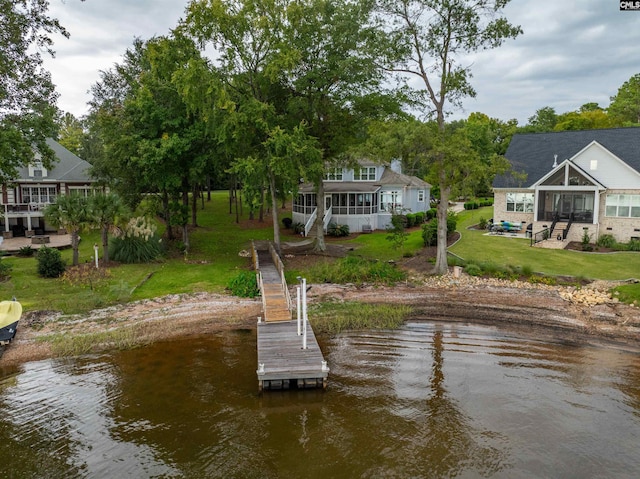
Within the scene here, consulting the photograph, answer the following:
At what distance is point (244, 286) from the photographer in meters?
20.7

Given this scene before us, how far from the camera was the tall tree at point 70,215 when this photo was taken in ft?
72.9

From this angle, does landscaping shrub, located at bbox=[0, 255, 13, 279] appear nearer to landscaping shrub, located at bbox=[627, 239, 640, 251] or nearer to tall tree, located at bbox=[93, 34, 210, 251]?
tall tree, located at bbox=[93, 34, 210, 251]

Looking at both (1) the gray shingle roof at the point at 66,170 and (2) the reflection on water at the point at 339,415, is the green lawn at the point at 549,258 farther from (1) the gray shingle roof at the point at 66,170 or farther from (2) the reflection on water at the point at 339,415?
(1) the gray shingle roof at the point at 66,170

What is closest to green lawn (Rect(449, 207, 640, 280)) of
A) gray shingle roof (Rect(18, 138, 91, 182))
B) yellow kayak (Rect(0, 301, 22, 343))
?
yellow kayak (Rect(0, 301, 22, 343))

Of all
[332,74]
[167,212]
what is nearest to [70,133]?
[167,212]

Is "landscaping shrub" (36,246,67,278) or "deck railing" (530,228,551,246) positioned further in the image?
"deck railing" (530,228,551,246)

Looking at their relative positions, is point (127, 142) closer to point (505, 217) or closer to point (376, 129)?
point (376, 129)

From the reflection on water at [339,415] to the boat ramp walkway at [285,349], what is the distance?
0.35 m

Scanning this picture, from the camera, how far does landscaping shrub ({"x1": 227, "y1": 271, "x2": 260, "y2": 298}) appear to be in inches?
797

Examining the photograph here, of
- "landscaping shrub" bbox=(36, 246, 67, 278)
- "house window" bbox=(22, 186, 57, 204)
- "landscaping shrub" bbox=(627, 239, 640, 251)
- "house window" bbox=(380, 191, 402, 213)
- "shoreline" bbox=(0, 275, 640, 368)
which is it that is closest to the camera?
"shoreline" bbox=(0, 275, 640, 368)

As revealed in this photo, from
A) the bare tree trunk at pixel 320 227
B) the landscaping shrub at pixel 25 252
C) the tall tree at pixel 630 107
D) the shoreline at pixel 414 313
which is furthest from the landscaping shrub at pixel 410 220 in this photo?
the tall tree at pixel 630 107

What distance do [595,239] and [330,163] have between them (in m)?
17.1

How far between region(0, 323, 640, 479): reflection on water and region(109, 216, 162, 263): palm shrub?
11.0 meters

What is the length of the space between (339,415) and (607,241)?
78.8 ft
